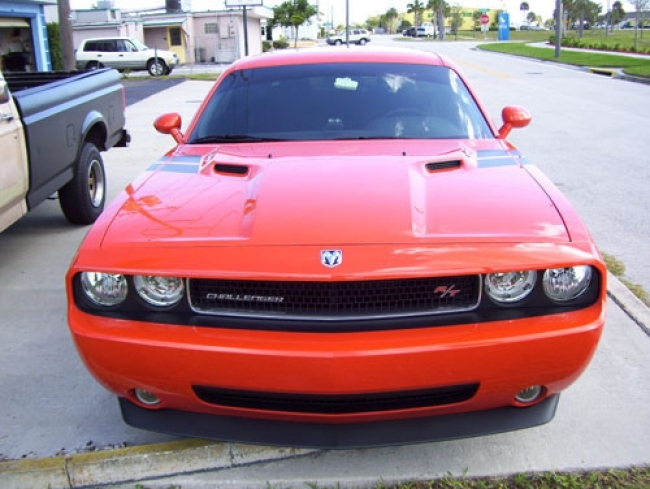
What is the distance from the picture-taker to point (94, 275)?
7.89 feet

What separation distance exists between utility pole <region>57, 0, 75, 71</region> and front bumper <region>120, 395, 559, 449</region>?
60.9 ft

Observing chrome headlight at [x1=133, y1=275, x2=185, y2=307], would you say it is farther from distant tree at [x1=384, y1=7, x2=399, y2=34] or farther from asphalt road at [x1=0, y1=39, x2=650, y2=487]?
distant tree at [x1=384, y1=7, x2=399, y2=34]

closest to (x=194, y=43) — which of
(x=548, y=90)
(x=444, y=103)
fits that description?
(x=548, y=90)

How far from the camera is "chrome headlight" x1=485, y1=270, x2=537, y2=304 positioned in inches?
91.9

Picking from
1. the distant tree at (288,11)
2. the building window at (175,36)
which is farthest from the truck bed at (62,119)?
the distant tree at (288,11)

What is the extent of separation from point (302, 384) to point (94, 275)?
860mm

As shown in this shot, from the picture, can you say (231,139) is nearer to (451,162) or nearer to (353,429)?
(451,162)

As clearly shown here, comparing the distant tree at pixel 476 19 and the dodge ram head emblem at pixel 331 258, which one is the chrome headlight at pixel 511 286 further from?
the distant tree at pixel 476 19

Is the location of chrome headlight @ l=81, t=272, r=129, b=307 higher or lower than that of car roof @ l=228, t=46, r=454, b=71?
lower

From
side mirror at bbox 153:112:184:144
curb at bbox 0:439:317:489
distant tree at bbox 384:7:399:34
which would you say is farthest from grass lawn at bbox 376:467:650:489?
distant tree at bbox 384:7:399:34

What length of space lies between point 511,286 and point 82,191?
4.56 meters

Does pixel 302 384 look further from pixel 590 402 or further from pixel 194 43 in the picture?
pixel 194 43

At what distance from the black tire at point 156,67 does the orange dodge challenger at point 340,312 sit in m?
28.6

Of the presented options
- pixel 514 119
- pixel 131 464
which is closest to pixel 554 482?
pixel 131 464
